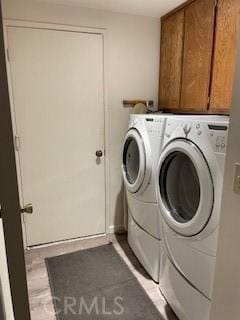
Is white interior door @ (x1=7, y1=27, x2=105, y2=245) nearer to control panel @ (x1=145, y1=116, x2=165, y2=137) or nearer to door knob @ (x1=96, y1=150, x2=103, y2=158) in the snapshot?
door knob @ (x1=96, y1=150, x2=103, y2=158)

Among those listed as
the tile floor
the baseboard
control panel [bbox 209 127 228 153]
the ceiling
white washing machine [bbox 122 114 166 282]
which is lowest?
the tile floor

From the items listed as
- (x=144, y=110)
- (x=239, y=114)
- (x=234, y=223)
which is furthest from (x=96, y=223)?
(x=239, y=114)

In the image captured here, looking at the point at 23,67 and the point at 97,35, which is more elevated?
the point at 97,35

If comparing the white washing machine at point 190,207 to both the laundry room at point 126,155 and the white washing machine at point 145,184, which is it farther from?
the white washing machine at point 145,184

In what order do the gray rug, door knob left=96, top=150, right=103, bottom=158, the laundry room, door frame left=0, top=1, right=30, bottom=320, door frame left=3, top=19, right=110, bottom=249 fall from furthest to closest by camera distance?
door knob left=96, top=150, right=103, bottom=158
door frame left=3, top=19, right=110, bottom=249
the gray rug
the laundry room
door frame left=0, top=1, right=30, bottom=320

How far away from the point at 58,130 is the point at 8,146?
5.15 feet

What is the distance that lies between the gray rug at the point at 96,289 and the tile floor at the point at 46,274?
0.15ft

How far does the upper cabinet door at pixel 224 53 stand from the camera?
1.47m

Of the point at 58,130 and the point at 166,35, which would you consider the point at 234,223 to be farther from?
the point at 166,35

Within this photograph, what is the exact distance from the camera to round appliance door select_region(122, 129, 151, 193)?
1.75 meters

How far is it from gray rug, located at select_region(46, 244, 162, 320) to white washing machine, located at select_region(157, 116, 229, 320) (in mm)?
242

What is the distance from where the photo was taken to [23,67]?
1969 mm

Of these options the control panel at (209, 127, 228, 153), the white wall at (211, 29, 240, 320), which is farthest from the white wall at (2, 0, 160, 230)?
the white wall at (211, 29, 240, 320)

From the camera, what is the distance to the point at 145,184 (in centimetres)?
176
